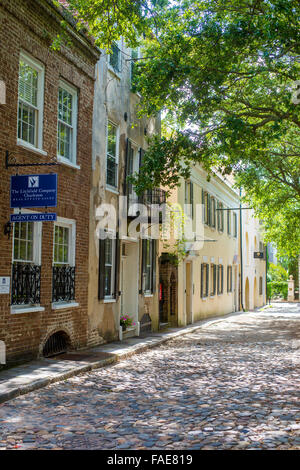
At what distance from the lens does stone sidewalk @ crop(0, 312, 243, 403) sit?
26.1 ft

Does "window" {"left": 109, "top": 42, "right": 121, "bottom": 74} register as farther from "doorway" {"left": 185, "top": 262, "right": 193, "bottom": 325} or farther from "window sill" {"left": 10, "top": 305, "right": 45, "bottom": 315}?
"doorway" {"left": 185, "top": 262, "right": 193, "bottom": 325}

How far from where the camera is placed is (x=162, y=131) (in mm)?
19797

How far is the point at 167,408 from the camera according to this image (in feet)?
23.1

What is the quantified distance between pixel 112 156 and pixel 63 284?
14.5ft

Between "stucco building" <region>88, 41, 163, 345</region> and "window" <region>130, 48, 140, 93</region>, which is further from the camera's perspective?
"window" <region>130, 48, 140, 93</region>

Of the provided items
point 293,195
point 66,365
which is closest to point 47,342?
point 66,365

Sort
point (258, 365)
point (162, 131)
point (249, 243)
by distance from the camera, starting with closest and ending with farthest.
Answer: point (258, 365) → point (162, 131) → point (249, 243)

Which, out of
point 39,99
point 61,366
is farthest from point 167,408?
point 39,99

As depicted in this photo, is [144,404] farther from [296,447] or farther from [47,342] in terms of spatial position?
[47,342]

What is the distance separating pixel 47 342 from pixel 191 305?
1244cm

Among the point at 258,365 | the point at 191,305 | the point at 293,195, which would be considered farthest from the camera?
the point at 293,195

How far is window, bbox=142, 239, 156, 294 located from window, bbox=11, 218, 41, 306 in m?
6.87

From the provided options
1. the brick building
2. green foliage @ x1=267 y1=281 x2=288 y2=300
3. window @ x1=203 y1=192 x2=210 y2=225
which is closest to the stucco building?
the brick building

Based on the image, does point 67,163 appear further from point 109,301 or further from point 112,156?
point 109,301
